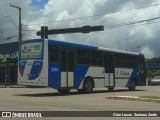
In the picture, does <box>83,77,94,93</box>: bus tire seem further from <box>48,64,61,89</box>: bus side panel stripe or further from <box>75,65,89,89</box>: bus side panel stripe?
<box>48,64,61,89</box>: bus side panel stripe

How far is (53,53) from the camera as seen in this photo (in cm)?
2594

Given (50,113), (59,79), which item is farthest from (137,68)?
(50,113)

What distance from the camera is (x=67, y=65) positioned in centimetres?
2698

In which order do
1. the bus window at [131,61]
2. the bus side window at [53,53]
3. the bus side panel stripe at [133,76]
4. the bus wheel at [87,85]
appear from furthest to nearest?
the bus side panel stripe at [133,76] → the bus window at [131,61] → the bus wheel at [87,85] → the bus side window at [53,53]

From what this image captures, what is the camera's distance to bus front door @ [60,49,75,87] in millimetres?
26516

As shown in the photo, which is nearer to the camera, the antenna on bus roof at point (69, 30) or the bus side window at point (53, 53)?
the bus side window at point (53, 53)

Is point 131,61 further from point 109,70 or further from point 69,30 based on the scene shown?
point 69,30

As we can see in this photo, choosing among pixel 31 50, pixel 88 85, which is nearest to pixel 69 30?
pixel 88 85

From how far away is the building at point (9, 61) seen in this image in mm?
55581

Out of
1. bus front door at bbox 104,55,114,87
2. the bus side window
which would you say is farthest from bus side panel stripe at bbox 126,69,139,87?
the bus side window

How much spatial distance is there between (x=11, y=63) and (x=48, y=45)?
32.3 metres

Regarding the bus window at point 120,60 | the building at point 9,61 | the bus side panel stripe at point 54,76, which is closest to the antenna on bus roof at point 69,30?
the building at point 9,61

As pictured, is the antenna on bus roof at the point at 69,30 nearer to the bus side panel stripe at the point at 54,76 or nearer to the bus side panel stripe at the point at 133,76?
the bus side panel stripe at the point at 133,76

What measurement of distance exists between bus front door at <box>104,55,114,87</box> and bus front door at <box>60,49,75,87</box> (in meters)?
4.43
